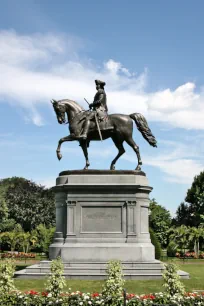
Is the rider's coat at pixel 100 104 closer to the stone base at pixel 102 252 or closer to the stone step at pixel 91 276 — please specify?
the stone base at pixel 102 252

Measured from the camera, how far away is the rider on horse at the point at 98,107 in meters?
21.0

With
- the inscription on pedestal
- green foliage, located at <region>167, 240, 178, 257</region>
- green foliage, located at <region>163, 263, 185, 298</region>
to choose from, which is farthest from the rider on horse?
green foliage, located at <region>167, 240, 178, 257</region>

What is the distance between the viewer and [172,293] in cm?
1066

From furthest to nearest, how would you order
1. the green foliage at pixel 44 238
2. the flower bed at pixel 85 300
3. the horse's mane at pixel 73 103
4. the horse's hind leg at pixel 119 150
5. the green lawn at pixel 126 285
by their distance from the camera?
the green foliage at pixel 44 238, the horse's hind leg at pixel 119 150, the horse's mane at pixel 73 103, the green lawn at pixel 126 285, the flower bed at pixel 85 300

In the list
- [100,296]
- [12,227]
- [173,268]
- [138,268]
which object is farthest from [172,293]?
[12,227]

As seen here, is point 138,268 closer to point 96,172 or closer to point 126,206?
point 126,206

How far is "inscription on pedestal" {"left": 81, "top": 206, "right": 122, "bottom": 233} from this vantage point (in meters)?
19.9

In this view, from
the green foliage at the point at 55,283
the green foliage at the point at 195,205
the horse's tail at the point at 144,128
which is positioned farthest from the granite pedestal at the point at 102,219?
the green foliage at the point at 195,205

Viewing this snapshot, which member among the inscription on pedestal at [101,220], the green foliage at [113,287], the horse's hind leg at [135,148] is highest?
the horse's hind leg at [135,148]

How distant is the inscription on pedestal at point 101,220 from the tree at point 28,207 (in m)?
43.6

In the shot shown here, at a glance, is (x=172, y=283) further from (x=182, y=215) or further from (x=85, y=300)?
(x=182, y=215)

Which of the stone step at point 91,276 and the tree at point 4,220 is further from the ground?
the tree at point 4,220

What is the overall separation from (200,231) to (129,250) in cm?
2365

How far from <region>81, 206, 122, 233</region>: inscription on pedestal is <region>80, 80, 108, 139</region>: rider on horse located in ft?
11.2
